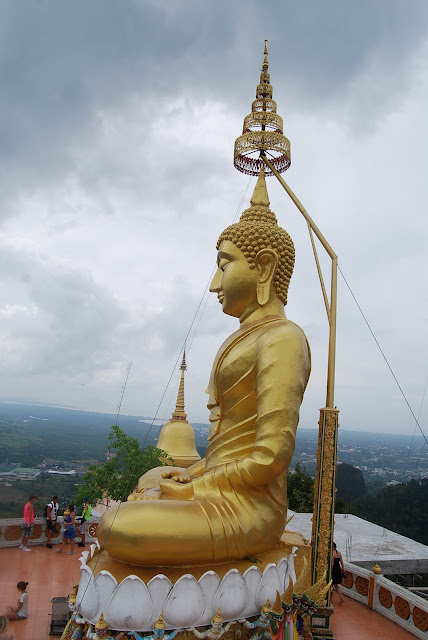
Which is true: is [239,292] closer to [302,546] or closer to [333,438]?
[333,438]

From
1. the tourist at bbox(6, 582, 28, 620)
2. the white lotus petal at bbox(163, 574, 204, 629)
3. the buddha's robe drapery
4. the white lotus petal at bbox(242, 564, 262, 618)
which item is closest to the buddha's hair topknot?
the buddha's robe drapery

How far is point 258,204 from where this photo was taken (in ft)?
21.3

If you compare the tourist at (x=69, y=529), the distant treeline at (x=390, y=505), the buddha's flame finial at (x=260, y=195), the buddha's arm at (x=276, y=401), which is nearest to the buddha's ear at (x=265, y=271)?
the buddha's arm at (x=276, y=401)

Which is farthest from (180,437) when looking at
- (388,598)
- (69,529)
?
(388,598)

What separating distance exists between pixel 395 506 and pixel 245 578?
20286mm

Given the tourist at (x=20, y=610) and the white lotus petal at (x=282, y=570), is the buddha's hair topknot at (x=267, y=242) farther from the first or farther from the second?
the tourist at (x=20, y=610)

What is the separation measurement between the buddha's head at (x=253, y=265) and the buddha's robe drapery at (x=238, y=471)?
0.40m

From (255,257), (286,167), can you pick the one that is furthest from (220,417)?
(286,167)

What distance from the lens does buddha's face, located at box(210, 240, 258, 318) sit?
19.2 ft

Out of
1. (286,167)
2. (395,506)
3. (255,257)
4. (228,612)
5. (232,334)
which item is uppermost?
(286,167)

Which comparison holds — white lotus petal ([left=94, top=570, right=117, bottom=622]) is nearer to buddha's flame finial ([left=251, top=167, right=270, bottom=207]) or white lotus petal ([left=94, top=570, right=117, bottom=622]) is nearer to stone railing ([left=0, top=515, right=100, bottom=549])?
buddha's flame finial ([left=251, top=167, right=270, bottom=207])

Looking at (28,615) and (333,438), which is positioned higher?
(333,438)

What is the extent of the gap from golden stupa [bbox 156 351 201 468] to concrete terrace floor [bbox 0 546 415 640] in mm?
4170

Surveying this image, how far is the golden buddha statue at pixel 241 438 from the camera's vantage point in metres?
4.16
